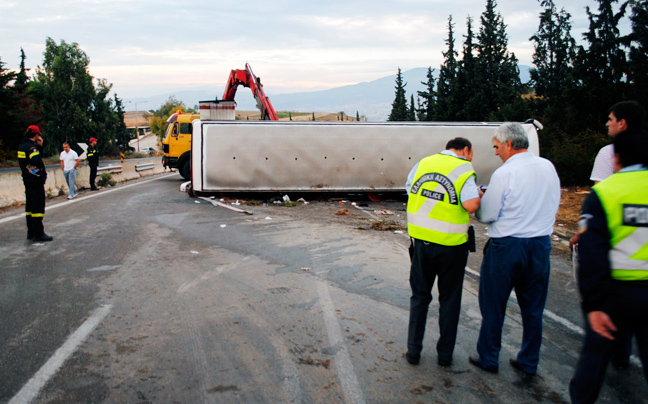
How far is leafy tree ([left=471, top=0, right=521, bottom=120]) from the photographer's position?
4584cm

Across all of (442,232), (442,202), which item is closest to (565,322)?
(442,232)

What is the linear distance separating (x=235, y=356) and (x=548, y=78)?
54.2 m

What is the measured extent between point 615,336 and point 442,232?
56.1 inches

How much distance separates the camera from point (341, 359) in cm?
401

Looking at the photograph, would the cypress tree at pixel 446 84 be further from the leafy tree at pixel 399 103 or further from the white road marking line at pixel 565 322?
the white road marking line at pixel 565 322

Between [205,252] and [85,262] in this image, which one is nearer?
[85,262]

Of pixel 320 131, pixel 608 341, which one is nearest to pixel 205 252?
pixel 608 341

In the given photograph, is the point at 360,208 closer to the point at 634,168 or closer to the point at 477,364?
the point at 477,364

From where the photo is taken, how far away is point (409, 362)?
3.96 metres

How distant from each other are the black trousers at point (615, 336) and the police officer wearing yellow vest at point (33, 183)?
8812 mm

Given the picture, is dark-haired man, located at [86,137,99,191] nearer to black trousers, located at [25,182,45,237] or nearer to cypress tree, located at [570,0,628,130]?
black trousers, located at [25,182,45,237]

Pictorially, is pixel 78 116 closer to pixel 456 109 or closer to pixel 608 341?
pixel 456 109

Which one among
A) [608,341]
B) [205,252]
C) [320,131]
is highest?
[320,131]

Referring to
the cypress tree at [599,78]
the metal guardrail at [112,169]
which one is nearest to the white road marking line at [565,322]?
the metal guardrail at [112,169]
